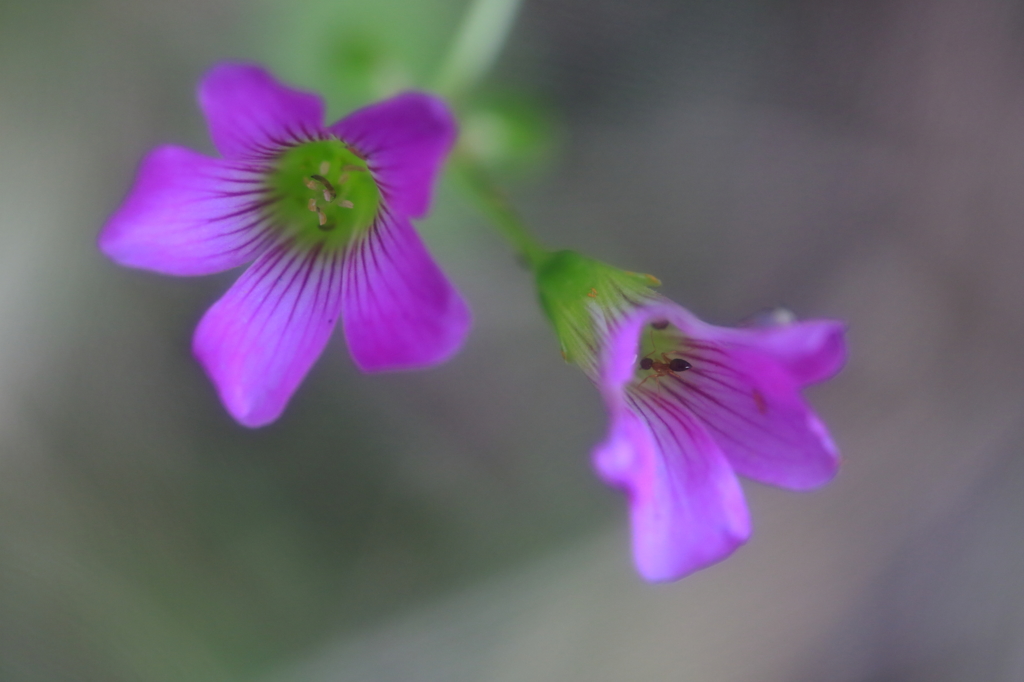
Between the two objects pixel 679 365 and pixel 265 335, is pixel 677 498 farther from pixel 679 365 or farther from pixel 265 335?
pixel 265 335

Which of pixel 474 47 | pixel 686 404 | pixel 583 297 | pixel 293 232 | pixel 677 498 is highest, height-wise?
pixel 474 47

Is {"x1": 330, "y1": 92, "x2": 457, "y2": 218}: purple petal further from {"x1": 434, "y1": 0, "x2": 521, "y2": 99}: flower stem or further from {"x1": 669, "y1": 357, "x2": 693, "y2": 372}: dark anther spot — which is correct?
{"x1": 434, "y1": 0, "x2": 521, "y2": 99}: flower stem

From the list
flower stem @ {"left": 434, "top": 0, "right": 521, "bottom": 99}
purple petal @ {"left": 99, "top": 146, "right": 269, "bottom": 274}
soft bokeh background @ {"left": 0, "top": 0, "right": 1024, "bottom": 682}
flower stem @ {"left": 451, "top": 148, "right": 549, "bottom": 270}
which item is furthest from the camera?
soft bokeh background @ {"left": 0, "top": 0, "right": 1024, "bottom": 682}

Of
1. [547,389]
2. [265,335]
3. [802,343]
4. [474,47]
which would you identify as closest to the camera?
[802,343]

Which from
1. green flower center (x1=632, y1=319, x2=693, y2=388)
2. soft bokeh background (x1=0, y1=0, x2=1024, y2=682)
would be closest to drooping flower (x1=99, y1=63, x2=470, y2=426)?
green flower center (x1=632, y1=319, x2=693, y2=388)

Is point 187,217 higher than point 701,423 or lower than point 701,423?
higher

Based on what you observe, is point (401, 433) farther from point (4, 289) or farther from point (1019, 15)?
point (1019, 15)

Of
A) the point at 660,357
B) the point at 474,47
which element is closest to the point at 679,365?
the point at 660,357
